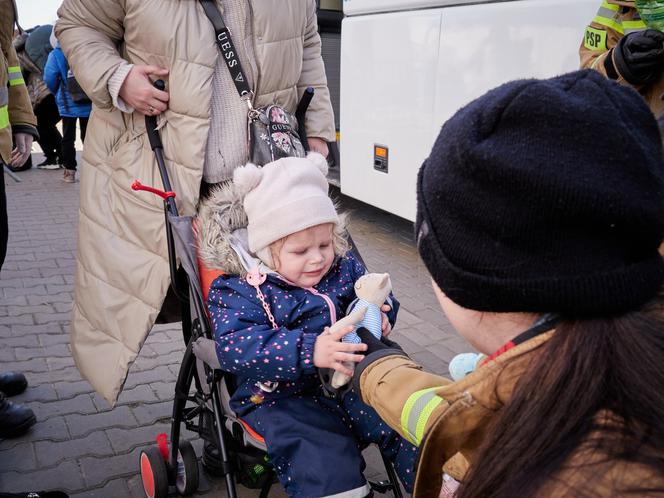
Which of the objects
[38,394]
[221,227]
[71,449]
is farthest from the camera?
[38,394]

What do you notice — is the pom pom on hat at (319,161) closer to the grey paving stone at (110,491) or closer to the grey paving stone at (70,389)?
the grey paving stone at (110,491)

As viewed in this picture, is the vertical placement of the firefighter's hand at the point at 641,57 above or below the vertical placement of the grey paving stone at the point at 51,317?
above

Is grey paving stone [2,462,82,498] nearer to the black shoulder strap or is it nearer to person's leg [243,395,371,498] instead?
person's leg [243,395,371,498]

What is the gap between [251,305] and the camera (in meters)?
2.04

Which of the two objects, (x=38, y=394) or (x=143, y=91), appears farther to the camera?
(x=38, y=394)

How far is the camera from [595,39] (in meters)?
2.87

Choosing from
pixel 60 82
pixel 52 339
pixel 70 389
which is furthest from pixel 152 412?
pixel 60 82

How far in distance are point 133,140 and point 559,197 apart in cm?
191

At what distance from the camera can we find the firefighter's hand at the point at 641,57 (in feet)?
7.88

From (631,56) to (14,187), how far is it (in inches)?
320

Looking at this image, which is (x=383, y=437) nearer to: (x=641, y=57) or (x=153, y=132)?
(x=153, y=132)

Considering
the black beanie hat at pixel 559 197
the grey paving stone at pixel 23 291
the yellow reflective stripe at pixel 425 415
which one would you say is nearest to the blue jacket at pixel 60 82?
the grey paving stone at pixel 23 291

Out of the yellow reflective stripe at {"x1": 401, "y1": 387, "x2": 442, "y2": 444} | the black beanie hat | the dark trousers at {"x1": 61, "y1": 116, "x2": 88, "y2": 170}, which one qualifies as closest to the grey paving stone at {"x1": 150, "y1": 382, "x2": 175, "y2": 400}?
the yellow reflective stripe at {"x1": 401, "y1": 387, "x2": 442, "y2": 444}

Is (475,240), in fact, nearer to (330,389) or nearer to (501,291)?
(501,291)
